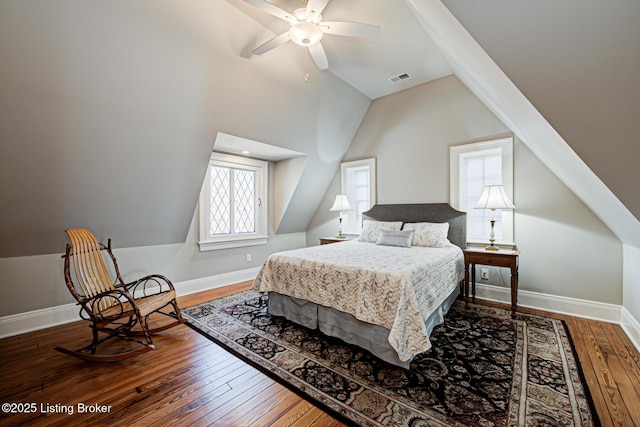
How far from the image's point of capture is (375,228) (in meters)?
3.94

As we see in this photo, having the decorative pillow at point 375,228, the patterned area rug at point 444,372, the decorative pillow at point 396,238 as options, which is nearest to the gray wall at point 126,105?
the patterned area rug at point 444,372

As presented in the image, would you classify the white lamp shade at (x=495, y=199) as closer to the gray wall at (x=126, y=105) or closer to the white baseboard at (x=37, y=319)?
the gray wall at (x=126, y=105)

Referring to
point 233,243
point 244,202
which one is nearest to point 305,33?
point 244,202

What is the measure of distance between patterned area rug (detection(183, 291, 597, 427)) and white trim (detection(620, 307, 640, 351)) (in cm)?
45

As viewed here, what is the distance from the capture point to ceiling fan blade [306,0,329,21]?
1.85 m

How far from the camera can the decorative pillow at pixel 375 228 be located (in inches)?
152

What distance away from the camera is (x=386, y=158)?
4.34 meters

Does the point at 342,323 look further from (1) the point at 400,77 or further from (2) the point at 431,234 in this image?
(1) the point at 400,77

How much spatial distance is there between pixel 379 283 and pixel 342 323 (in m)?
0.55

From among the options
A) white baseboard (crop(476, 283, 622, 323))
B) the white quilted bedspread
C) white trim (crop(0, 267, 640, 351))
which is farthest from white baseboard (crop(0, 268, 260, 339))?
white baseboard (crop(476, 283, 622, 323))

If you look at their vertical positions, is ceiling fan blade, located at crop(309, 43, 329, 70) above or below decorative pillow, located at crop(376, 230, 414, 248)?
above

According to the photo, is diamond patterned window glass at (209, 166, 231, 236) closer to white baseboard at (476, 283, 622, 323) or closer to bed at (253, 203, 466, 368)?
bed at (253, 203, 466, 368)

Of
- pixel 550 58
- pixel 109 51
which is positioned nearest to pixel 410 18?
pixel 550 58

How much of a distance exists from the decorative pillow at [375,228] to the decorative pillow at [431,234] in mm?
287
